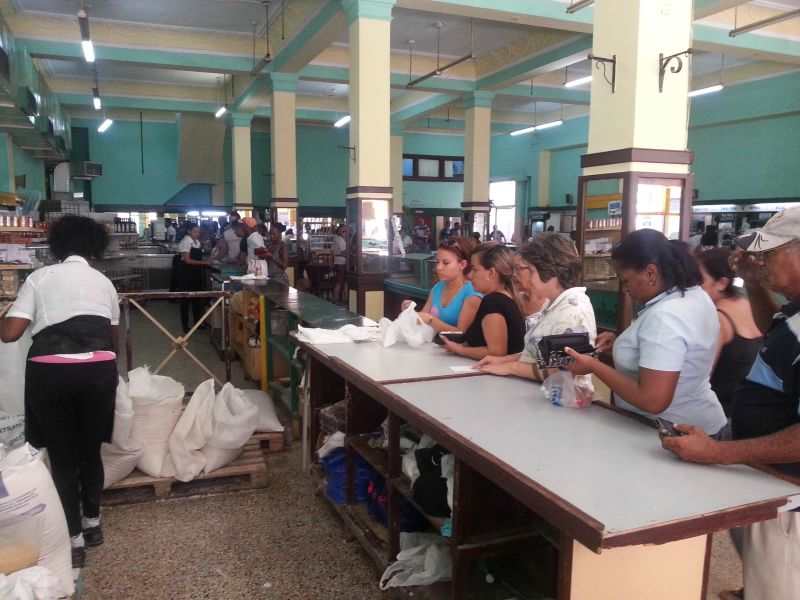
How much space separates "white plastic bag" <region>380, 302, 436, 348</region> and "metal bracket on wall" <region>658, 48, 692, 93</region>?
3.07m

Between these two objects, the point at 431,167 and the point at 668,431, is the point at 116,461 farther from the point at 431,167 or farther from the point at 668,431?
the point at 431,167

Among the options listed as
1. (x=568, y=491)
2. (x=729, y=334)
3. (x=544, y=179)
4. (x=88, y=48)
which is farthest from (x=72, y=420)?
(x=544, y=179)

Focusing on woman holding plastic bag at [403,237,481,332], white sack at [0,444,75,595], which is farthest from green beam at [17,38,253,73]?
white sack at [0,444,75,595]

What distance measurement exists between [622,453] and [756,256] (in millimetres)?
667

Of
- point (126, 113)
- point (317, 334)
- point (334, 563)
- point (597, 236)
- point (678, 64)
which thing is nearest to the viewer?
point (334, 563)

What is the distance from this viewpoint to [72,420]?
2865mm

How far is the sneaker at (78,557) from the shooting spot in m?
2.87

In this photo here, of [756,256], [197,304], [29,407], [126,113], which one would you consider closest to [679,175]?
[756,256]

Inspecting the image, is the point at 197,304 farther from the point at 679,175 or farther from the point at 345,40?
the point at 679,175

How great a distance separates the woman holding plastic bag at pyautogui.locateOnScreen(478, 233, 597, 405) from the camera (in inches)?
98.7

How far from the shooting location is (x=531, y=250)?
2.71 meters

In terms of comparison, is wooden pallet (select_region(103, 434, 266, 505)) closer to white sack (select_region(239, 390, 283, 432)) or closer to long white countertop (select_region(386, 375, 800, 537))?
white sack (select_region(239, 390, 283, 432))

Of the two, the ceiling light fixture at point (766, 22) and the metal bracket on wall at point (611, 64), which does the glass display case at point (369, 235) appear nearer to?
the metal bracket on wall at point (611, 64)

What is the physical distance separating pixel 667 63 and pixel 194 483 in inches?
178
